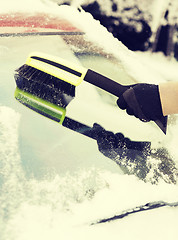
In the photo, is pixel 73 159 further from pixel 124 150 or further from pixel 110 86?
pixel 110 86

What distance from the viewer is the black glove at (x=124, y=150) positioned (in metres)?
1.20

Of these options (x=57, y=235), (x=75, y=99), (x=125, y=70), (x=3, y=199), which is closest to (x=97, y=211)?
(x=57, y=235)

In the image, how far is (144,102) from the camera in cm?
127

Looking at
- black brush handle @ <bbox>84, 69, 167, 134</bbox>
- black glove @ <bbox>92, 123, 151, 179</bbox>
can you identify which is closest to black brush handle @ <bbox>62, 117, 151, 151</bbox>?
black glove @ <bbox>92, 123, 151, 179</bbox>

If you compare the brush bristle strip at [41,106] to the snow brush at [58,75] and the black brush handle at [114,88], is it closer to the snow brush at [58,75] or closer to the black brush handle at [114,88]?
the snow brush at [58,75]

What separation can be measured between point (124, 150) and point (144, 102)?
230 mm

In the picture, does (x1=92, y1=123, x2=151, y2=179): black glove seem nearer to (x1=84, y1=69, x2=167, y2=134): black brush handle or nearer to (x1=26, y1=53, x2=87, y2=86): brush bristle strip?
(x1=84, y1=69, x2=167, y2=134): black brush handle

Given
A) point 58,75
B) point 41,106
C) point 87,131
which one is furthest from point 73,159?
point 58,75

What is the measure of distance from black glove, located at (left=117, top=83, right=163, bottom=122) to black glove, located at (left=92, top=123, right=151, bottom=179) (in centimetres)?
14

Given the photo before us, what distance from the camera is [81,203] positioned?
1.01 metres

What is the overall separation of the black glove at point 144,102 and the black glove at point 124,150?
137 mm

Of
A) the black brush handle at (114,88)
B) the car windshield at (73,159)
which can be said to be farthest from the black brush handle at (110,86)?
the car windshield at (73,159)

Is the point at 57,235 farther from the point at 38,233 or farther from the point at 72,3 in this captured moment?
the point at 72,3

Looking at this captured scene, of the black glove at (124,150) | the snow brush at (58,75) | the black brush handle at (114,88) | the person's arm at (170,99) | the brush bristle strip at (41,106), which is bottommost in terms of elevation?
the brush bristle strip at (41,106)
